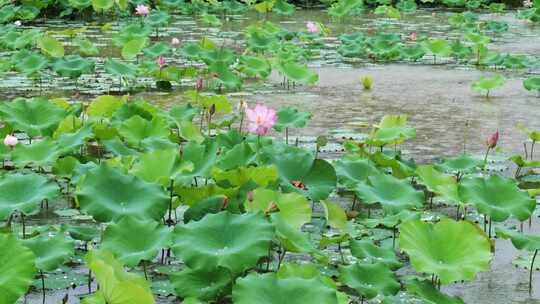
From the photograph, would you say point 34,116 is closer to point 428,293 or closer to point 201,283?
point 201,283

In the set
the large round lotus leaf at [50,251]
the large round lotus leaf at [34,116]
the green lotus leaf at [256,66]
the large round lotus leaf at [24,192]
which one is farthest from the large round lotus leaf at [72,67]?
the large round lotus leaf at [50,251]

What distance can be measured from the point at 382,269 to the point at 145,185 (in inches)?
21.2

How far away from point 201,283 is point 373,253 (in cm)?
44

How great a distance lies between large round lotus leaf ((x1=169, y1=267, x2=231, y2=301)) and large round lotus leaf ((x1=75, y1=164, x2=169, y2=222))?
0.23 m

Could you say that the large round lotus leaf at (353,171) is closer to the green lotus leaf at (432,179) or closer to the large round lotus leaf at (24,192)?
the green lotus leaf at (432,179)

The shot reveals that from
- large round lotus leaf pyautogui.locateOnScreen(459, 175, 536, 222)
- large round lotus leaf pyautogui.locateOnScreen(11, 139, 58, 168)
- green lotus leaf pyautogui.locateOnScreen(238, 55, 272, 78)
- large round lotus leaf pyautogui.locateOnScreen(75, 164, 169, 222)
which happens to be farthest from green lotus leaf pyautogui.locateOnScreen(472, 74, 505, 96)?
large round lotus leaf pyautogui.locateOnScreen(75, 164, 169, 222)

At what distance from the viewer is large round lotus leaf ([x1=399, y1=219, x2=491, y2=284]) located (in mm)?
1848

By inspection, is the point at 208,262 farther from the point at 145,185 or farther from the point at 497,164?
the point at 497,164

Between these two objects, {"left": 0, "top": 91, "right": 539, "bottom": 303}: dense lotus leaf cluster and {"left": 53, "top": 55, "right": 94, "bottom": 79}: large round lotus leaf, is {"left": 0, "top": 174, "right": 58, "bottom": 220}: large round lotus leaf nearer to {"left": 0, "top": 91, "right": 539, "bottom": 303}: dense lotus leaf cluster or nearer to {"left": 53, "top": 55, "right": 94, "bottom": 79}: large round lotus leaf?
{"left": 0, "top": 91, "right": 539, "bottom": 303}: dense lotus leaf cluster

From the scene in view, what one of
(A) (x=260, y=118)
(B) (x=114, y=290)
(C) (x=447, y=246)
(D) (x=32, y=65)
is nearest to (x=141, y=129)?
(A) (x=260, y=118)

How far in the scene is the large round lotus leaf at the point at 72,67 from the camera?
165 inches

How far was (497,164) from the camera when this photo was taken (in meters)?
3.08

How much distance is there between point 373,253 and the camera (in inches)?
81.5

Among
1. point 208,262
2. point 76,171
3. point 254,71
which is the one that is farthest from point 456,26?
point 208,262
